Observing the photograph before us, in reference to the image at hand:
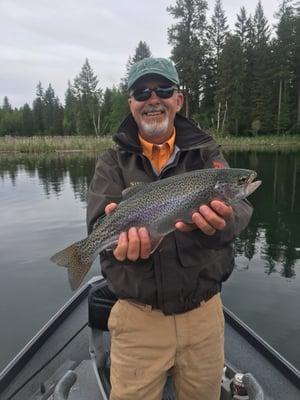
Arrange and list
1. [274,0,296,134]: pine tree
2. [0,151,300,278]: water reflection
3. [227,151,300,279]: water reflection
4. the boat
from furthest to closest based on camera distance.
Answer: [274,0,296,134]: pine tree
[0,151,300,278]: water reflection
[227,151,300,279]: water reflection
the boat

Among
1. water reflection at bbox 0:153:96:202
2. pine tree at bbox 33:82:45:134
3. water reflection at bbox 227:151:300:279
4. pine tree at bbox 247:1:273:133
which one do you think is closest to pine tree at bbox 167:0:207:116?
pine tree at bbox 247:1:273:133

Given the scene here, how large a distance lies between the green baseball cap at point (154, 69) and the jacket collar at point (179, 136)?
0.98 feet

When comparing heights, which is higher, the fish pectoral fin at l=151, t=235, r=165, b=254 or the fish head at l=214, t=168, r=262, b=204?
the fish head at l=214, t=168, r=262, b=204

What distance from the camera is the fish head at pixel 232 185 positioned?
110 inches

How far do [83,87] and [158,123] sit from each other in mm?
75698

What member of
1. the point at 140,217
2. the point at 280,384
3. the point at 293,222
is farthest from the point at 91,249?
the point at 293,222

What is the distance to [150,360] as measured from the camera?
2.89 meters

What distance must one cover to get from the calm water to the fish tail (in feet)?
13.3

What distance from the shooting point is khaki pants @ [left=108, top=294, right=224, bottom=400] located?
114 inches

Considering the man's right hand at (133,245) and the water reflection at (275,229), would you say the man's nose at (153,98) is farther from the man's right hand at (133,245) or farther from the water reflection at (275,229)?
the water reflection at (275,229)

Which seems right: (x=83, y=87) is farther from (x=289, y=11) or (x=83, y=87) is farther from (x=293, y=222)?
A: (x=293, y=222)

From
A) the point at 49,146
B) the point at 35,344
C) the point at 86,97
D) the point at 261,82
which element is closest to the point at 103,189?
the point at 35,344

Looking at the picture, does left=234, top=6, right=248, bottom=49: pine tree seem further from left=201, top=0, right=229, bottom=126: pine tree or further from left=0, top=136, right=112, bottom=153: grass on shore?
left=0, top=136, right=112, bottom=153: grass on shore

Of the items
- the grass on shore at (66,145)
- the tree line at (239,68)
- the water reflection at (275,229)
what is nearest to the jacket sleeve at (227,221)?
the water reflection at (275,229)
